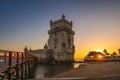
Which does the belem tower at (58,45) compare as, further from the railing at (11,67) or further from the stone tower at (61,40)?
the railing at (11,67)

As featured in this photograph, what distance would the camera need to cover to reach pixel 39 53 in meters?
80.8

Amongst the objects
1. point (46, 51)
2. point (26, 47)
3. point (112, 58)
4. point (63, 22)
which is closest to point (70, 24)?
point (63, 22)

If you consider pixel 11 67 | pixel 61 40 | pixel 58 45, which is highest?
pixel 61 40

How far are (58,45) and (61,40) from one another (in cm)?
299

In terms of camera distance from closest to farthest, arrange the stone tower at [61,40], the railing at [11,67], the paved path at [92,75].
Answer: the paved path at [92,75] < the railing at [11,67] < the stone tower at [61,40]

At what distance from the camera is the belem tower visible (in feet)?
249

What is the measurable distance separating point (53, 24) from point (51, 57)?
18.3m

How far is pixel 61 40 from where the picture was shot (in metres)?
76.6

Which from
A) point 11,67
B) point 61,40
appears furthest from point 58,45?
point 11,67

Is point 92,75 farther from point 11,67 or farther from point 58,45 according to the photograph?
point 58,45

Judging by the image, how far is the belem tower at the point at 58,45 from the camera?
249 ft

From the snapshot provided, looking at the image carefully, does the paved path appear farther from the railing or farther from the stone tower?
the stone tower

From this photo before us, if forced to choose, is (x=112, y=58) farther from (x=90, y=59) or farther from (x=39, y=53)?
(x=39, y=53)

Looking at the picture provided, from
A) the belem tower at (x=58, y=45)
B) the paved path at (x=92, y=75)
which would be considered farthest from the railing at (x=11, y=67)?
the belem tower at (x=58, y=45)
